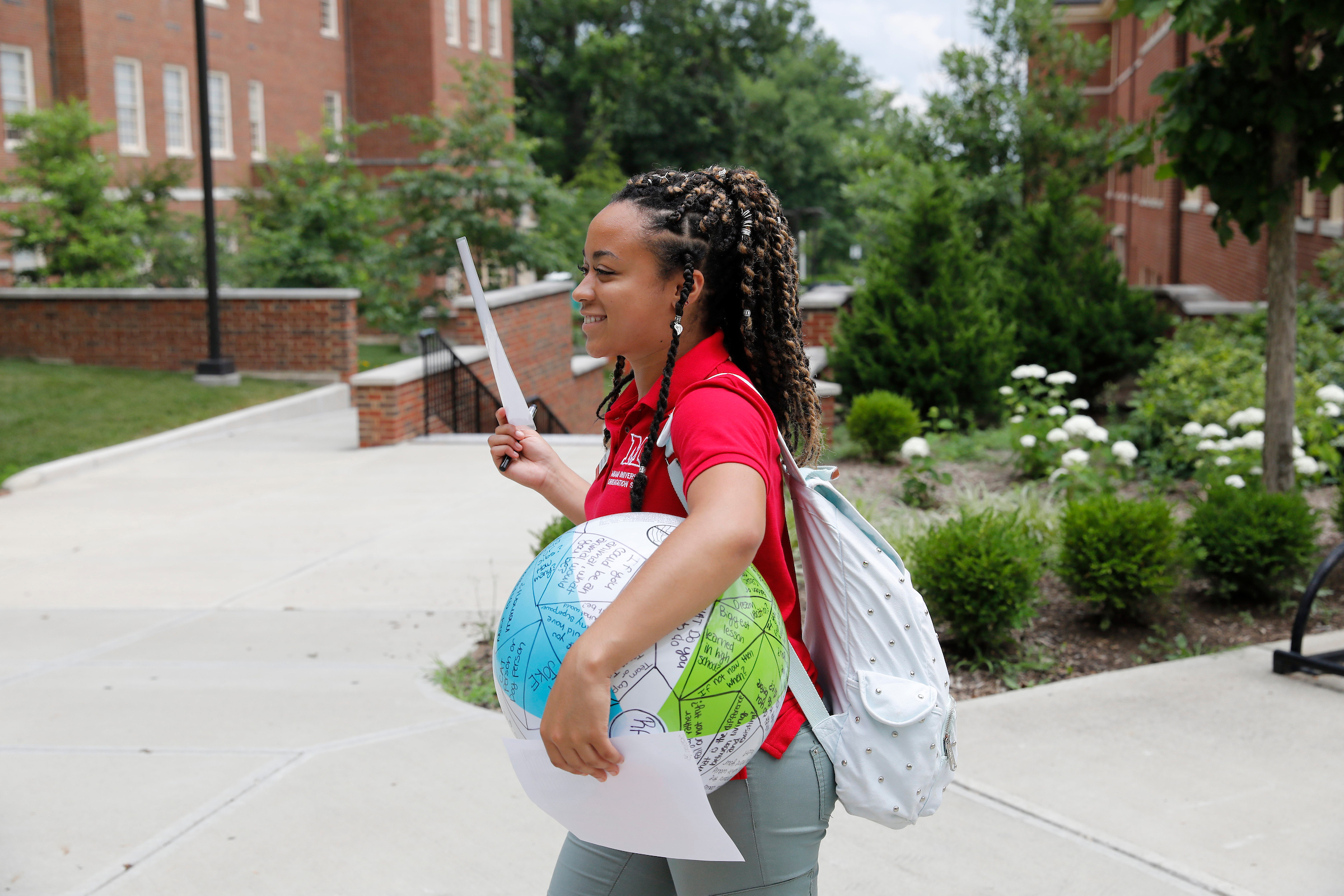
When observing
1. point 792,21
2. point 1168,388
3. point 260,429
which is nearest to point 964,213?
point 1168,388

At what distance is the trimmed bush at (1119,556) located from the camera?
5188 millimetres

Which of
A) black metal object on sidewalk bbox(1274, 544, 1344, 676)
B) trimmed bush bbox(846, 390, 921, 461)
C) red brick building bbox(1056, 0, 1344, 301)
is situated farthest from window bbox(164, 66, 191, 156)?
black metal object on sidewalk bbox(1274, 544, 1344, 676)

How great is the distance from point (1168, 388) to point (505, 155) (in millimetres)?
13872

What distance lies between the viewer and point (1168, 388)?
9.91 meters

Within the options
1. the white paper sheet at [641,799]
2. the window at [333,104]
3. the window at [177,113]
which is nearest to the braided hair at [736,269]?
the white paper sheet at [641,799]

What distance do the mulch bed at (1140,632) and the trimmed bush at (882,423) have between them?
3434 millimetres

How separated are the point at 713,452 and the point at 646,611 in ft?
0.84

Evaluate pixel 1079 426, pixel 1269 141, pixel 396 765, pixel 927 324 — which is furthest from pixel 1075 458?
pixel 396 765

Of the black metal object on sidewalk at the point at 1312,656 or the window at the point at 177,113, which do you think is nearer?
the black metal object on sidewalk at the point at 1312,656

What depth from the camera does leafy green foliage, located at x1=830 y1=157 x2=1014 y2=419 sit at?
11336 mm

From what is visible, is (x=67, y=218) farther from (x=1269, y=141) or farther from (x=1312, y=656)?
(x=1312, y=656)

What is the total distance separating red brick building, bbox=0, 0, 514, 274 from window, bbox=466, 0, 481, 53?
0.13ft

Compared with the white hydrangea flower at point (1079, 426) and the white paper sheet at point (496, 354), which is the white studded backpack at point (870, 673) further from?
the white hydrangea flower at point (1079, 426)

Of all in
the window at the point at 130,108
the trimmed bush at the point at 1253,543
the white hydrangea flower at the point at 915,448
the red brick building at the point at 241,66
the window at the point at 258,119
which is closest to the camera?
the trimmed bush at the point at 1253,543
